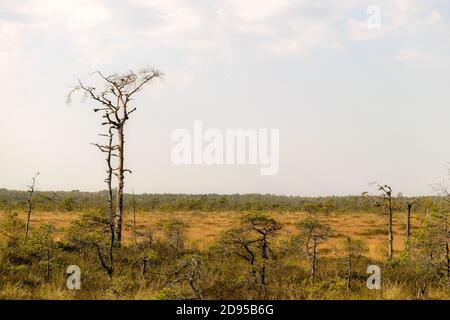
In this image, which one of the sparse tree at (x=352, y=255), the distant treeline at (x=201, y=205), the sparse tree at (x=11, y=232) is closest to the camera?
the sparse tree at (x=352, y=255)

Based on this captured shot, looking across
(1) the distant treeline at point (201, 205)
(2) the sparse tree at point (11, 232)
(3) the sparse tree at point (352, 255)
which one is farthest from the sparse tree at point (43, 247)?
(1) the distant treeline at point (201, 205)

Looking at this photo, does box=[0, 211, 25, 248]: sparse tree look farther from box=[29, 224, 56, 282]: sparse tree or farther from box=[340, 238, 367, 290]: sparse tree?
box=[340, 238, 367, 290]: sparse tree

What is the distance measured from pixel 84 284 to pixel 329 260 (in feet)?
31.3

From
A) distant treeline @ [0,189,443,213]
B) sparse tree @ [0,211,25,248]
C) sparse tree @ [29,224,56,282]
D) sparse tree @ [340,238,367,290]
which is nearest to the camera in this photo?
sparse tree @ [29,224,56,282]

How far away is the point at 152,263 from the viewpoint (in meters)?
13.6

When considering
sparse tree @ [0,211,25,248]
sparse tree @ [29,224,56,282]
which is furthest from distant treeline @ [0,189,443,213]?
sparse tree @ [0,211,25,248]

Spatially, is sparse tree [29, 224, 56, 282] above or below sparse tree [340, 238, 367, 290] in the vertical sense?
above

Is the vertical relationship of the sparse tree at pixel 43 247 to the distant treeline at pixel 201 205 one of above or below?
above

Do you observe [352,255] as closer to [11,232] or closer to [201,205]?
[11,232]

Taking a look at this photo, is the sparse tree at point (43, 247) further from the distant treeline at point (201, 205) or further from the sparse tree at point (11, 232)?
the distant treeline at point (201, 205)

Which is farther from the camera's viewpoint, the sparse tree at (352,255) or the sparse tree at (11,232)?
the sparse tree at (11,232)
